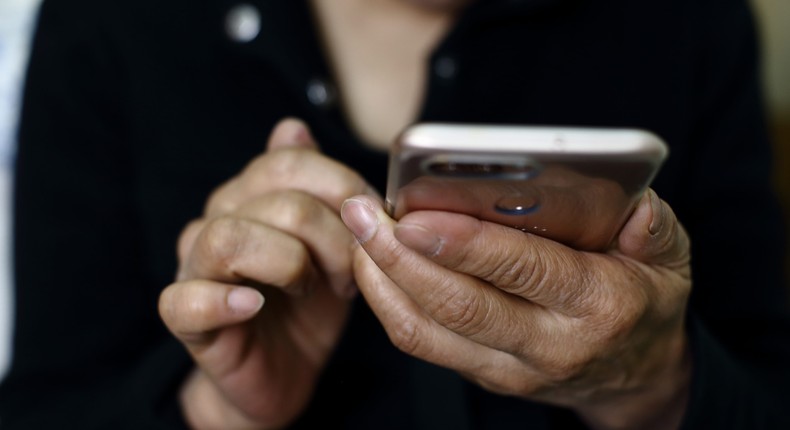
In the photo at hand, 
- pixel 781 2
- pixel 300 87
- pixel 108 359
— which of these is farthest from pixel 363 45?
pixel 781 2

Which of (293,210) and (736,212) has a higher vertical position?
(293,210)

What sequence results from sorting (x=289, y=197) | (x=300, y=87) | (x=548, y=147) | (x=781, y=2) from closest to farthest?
(x=548, y=147) → (x=289, y=197) → (x=300, y=87) → (x=781, y=2)

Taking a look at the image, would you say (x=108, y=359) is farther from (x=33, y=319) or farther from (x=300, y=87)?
(x=300, y=87)

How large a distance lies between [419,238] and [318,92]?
11.0 inches

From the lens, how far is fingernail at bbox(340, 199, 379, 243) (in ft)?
0.84

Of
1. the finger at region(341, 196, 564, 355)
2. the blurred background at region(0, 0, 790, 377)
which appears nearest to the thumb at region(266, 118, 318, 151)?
the finger at region(341, 196, 564, 355)

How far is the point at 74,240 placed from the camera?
0.51 metres

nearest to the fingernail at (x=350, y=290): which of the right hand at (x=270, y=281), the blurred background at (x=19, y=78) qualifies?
the right hand at (x=270, y=281)

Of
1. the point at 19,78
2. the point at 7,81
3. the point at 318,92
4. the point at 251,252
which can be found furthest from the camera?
the point at 7,81

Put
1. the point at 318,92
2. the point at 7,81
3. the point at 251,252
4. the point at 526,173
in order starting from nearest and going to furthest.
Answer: the point at 526,173 → the point at 251,252 → the point at 318,92 → the point at 7,81

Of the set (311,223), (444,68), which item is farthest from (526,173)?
(444,68)

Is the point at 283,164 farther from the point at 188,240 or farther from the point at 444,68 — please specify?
the point at 444,68

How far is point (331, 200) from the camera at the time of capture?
1.13ft

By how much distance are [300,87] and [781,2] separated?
4.11 feet
